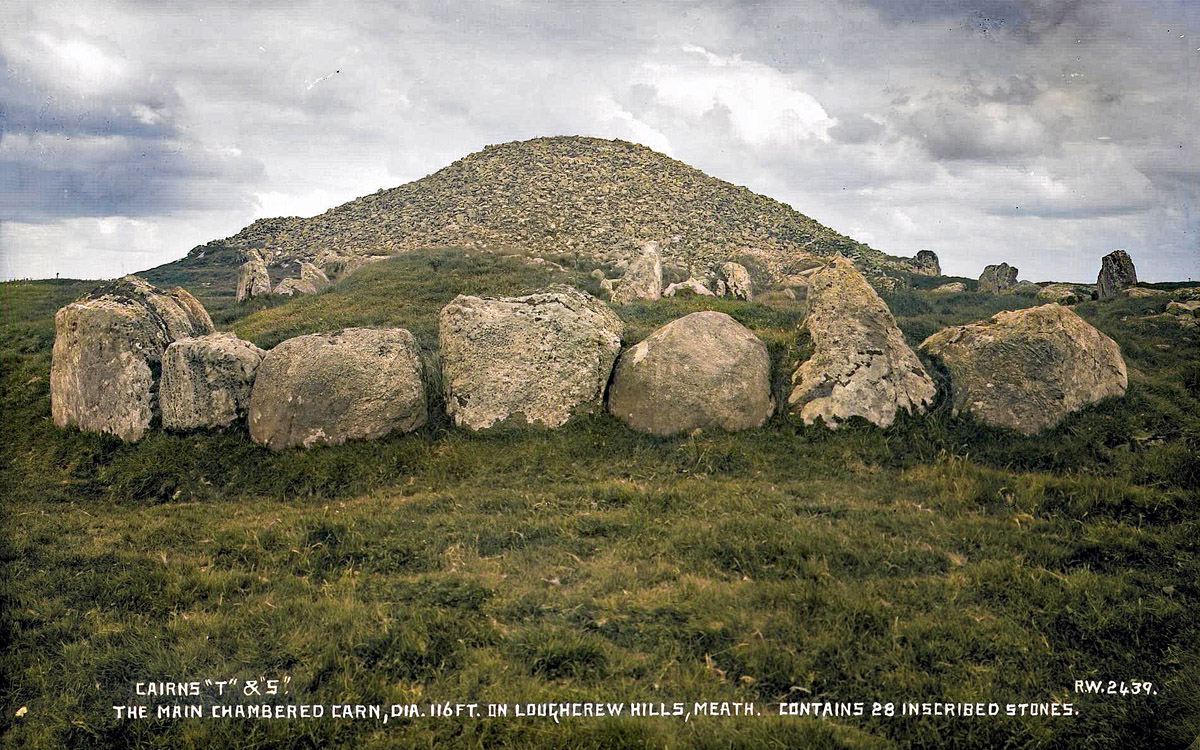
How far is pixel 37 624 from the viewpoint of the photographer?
22.8ft

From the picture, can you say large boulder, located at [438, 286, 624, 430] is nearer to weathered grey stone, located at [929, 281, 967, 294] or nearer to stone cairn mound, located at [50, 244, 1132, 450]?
stone cairn mound, located at [50, 244, 1132, 450]

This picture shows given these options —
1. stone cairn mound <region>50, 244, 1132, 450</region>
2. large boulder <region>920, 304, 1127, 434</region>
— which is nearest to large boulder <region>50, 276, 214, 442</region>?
stone cairn mound <region>50, 244, 1132, 450</region>

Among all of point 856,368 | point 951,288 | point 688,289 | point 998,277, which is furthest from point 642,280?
→ point 998,277

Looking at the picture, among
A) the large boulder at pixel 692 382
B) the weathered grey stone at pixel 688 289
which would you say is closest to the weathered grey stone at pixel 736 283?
the weathered grey stone at pixel 688 289

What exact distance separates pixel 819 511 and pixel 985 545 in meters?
1.97

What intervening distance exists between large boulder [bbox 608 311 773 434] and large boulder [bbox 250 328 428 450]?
12.7 feet

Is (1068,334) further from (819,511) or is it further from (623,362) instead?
(623,362)

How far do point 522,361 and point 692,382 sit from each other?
10.4 ft

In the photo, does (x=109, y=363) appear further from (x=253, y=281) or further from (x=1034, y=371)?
(x=253, y=281)

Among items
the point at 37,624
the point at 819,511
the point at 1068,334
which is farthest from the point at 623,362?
the point at 37,624

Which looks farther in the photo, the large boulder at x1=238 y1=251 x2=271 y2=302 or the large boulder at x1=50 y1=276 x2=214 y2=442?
the large boulder at x1=238 y1=251 x2=271 y2=302

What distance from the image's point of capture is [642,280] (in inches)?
1055

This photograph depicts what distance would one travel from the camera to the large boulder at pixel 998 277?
44.0 metres

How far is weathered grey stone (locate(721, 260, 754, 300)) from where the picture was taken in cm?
2892
